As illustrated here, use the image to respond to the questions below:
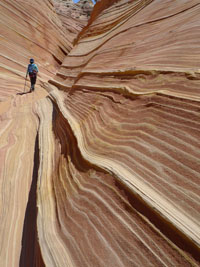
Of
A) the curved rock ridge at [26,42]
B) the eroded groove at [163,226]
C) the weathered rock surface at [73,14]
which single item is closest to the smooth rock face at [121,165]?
the eroded groove at [163,226]

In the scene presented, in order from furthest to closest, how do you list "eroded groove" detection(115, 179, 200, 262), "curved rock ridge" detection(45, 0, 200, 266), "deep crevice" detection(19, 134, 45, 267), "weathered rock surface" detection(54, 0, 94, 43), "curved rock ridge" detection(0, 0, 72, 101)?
"weathered rock surface" detection(54, 0, 94, 43) → "curved rock ridge" detection(0, 0, 72, 101) → "deep crevice" detection(19, 134, 45, 267) → "curved rock ridge" detection(45, 0, 200, 266) → "eroded groove" detection(115, 179, 200, 262)

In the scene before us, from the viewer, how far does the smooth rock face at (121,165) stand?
3.06 feet

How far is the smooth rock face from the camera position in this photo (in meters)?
0.93

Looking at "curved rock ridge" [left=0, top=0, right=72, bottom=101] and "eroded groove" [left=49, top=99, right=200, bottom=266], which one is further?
"curved rock ridge" [left=0, top=0, right=72, bottom=101]

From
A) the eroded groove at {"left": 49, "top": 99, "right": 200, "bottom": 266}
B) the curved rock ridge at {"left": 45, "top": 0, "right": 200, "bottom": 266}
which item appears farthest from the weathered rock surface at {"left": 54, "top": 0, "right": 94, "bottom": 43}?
the eroded groove at {"left": 49, "top": 99, "right": 200, "bottom": 266}

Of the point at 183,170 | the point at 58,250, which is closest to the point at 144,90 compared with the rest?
the point at 183,170

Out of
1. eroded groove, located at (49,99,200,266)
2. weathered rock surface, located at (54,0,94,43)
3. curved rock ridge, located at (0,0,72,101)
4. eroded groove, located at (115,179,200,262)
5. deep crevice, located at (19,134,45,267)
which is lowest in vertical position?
deep crevice, located at (19,134,45,267)

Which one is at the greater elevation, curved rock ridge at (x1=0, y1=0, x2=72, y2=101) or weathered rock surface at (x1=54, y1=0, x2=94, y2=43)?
weathered rock surface at (x1=54, y1=0, x2=94, y2=43)

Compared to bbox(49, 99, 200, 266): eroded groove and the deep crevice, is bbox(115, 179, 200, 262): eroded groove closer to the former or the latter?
bbox(49, 99, 200, 266): eroded groove

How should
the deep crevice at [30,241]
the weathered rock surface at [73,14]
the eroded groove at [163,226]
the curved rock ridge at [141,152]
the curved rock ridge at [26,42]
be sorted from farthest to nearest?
the weathered rock surface at [73,14], the curved rock ridge at [26,42], the deep crevice at [30,241], the curved rock ridge at [141,152], the eroded groove at [163,226]

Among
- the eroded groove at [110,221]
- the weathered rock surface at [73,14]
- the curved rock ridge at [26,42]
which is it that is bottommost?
the eroded groove at [110,221]

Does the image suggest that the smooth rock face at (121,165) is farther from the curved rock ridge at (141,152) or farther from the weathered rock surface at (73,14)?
the weathered rock surface at (73,14)

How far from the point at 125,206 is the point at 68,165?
805 millimetres

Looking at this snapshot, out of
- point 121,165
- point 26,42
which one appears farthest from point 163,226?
point 26,42
